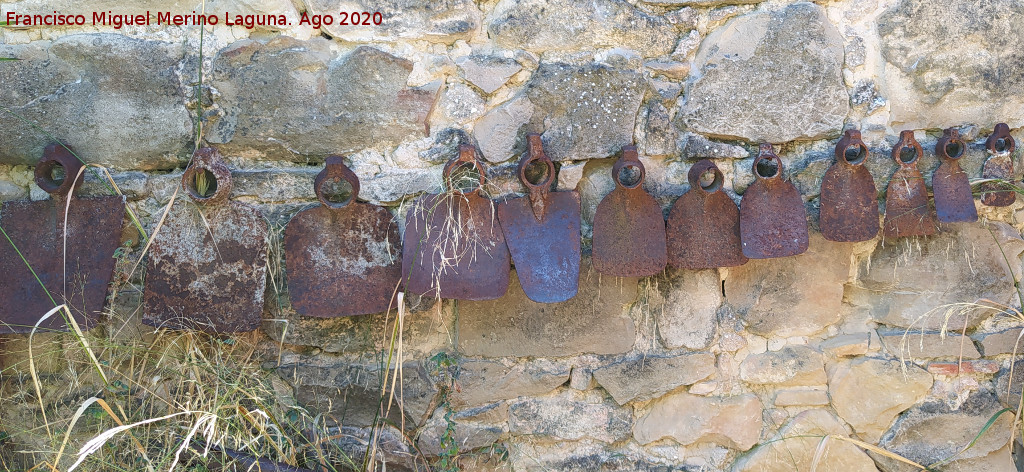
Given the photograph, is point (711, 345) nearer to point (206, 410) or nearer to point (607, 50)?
point (607, 50)

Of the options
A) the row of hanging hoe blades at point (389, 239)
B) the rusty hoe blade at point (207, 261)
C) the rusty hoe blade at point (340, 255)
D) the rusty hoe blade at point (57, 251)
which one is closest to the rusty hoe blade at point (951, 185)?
the row of hanging hoe blades at point (389, 239)

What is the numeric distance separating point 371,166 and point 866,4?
136cm

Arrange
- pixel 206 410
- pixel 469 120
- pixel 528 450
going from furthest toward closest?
pixel 528 450, pixel 469 120, pixel 206 410

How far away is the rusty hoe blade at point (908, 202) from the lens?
1813mm

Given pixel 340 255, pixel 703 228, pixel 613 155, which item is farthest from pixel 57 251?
pixel 703 228

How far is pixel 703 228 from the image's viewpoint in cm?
176

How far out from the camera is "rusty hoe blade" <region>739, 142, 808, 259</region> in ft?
5.69

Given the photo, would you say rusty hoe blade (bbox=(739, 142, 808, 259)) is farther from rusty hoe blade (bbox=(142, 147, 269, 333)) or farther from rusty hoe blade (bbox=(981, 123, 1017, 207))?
rusty hoe blade (bbox=(142, 147, 269, 333))

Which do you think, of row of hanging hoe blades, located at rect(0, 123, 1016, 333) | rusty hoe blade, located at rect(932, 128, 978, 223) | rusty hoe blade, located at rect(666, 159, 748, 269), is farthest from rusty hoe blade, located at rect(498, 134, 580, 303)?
rusty hoe blade, located at rect(932, 128, 978, 223)

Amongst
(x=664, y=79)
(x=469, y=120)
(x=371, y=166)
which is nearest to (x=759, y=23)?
(x=664, y=79)

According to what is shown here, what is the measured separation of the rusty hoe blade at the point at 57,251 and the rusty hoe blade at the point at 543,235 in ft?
3.20

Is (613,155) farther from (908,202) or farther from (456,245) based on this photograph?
(908,202)

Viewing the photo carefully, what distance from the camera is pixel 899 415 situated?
1915mm

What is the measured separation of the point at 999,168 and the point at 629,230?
40.4 inches
